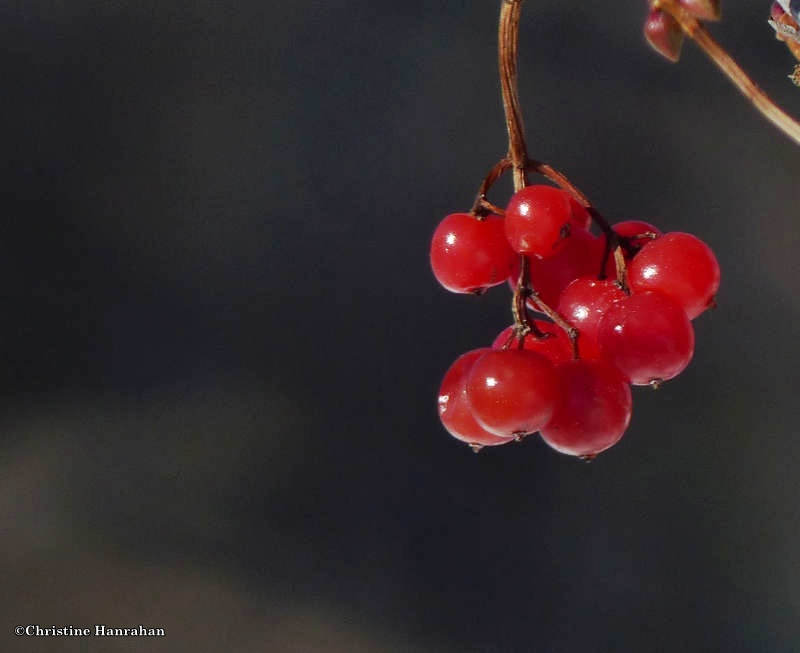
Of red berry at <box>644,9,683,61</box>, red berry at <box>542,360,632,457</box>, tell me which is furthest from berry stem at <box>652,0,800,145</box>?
red berry at <box>542,360,632,457</box>

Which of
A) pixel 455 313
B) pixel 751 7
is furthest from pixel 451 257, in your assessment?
pixel 751 7

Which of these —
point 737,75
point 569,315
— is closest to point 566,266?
point 569,315

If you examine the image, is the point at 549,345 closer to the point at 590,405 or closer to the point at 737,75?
the point at 590,405

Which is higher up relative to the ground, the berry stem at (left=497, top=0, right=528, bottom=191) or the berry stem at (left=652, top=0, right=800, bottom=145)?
the berry stem at (left=497, top=0, right=528, bottom=191)

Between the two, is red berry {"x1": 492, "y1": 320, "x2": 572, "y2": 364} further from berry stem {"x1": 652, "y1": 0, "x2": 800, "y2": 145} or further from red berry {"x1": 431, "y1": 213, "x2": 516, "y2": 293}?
berry stem {"x1": 652, "y1": 0, "x2": 800, "y2": 145}

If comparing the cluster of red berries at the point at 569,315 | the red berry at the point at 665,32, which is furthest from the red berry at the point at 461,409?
the red berry at the point at 665,32

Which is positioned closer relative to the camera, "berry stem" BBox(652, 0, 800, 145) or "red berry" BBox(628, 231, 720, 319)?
"berry stem" BBox(652, 0, 800, 145)

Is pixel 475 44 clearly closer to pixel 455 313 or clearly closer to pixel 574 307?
pixel 455 313
